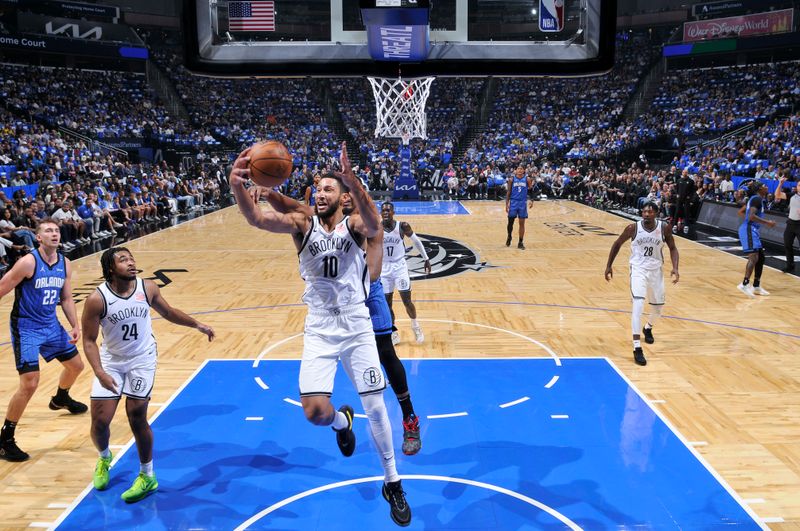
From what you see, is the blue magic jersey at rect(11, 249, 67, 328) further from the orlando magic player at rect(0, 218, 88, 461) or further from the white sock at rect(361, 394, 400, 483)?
the white sock at rect(361, 394, 400, 483)

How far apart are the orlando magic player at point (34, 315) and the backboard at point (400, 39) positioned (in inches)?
77.4

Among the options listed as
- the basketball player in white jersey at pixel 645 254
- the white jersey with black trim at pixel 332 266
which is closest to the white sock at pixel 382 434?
the white jersey with black trim at pixel 332 266

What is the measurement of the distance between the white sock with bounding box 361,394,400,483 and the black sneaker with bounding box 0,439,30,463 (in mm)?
2699

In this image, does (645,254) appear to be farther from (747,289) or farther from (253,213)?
(253,213)

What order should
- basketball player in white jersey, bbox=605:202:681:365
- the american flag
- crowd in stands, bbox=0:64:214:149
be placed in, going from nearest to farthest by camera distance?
the american flag < basketball player in white jersey, bbox=605:202:681:365 < crowd in stands, bbox=0:64:214:149

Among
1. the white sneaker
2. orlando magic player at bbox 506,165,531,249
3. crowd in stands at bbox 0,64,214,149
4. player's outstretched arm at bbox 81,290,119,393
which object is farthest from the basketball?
crowd in stands at bbox 0,64,214,149

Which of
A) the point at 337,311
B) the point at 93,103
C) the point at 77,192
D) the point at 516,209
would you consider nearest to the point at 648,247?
the point at 337,311

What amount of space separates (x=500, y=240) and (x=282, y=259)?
519cm

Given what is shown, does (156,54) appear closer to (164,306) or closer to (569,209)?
(569,209)

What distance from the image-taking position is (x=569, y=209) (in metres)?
23.3

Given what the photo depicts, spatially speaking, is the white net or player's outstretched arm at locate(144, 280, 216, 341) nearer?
player's outstretched arm at locate(144, 280, 216, 341)

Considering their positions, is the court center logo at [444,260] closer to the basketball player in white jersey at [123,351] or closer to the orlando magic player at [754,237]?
the orlando magic player at [754,237]

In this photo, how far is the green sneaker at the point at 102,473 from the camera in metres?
4.33

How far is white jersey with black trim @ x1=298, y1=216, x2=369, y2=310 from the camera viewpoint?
397cm
